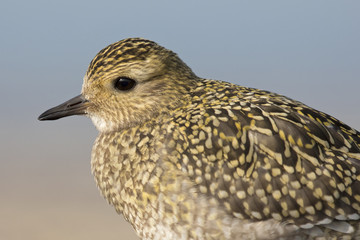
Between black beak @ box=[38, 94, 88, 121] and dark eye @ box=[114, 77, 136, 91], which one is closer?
dark eye @ box=[114, 77, 136, 91]

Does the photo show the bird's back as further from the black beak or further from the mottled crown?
the black beak

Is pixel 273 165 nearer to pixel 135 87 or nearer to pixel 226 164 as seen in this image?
pixel 226 164

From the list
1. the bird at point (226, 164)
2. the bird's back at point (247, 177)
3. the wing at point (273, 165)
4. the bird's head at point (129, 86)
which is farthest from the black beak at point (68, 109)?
the wing at point (273, 165)

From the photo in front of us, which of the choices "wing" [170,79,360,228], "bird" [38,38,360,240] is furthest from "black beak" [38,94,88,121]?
"wing" [170,79,360,228]

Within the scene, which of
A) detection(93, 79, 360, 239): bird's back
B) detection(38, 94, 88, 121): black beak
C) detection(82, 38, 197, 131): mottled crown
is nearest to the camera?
detection(93, 79, 360, 239): bird's back

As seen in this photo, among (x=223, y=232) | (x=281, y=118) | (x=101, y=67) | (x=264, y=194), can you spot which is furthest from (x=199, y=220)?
(x=101, y=67)

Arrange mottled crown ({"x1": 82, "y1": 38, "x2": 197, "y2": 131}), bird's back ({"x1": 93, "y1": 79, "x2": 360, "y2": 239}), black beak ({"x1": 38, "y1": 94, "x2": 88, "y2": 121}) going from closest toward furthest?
bird's back ({"x1": 93, "y1": 79, "x2": 360, "y2": 239}), mottled crown ({"x1": 82, "y1": 38, "x2": 197, "y2": 131}), black beak ({"x1": 38, "y1": 94, "x2": 88, "y2": 121})

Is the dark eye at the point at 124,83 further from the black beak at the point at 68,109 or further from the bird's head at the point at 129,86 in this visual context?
the black beak at the point at 68,109
